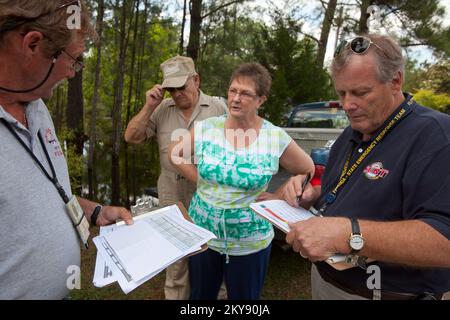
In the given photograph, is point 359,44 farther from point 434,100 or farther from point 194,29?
point 434,100

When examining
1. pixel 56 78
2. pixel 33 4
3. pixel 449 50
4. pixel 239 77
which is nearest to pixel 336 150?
pixel 239 77

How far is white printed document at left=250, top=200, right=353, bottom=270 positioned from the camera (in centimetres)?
126

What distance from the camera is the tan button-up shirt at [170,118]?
3084mm

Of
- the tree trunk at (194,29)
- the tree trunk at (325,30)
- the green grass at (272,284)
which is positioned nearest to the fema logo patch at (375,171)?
the green grass at (272,284)

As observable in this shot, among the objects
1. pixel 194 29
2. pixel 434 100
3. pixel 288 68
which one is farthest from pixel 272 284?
pixel 434 100

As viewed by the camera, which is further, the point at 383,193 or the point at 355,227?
the point at 383,193

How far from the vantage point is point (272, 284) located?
3.65 m

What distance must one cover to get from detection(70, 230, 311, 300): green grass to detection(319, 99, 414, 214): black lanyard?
2.14 meters

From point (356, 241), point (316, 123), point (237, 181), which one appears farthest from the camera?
point (316, 123)

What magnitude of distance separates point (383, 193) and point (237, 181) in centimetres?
99

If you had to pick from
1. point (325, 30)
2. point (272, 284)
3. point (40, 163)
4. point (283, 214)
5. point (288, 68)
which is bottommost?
point (272, 284)

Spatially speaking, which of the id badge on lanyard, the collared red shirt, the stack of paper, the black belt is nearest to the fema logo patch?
the collared red shirt

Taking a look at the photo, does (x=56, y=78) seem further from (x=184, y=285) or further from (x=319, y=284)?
(x=184, y=285)

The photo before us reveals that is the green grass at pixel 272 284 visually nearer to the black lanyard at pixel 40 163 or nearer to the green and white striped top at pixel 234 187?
the green and white striped top at pixel 234 187
